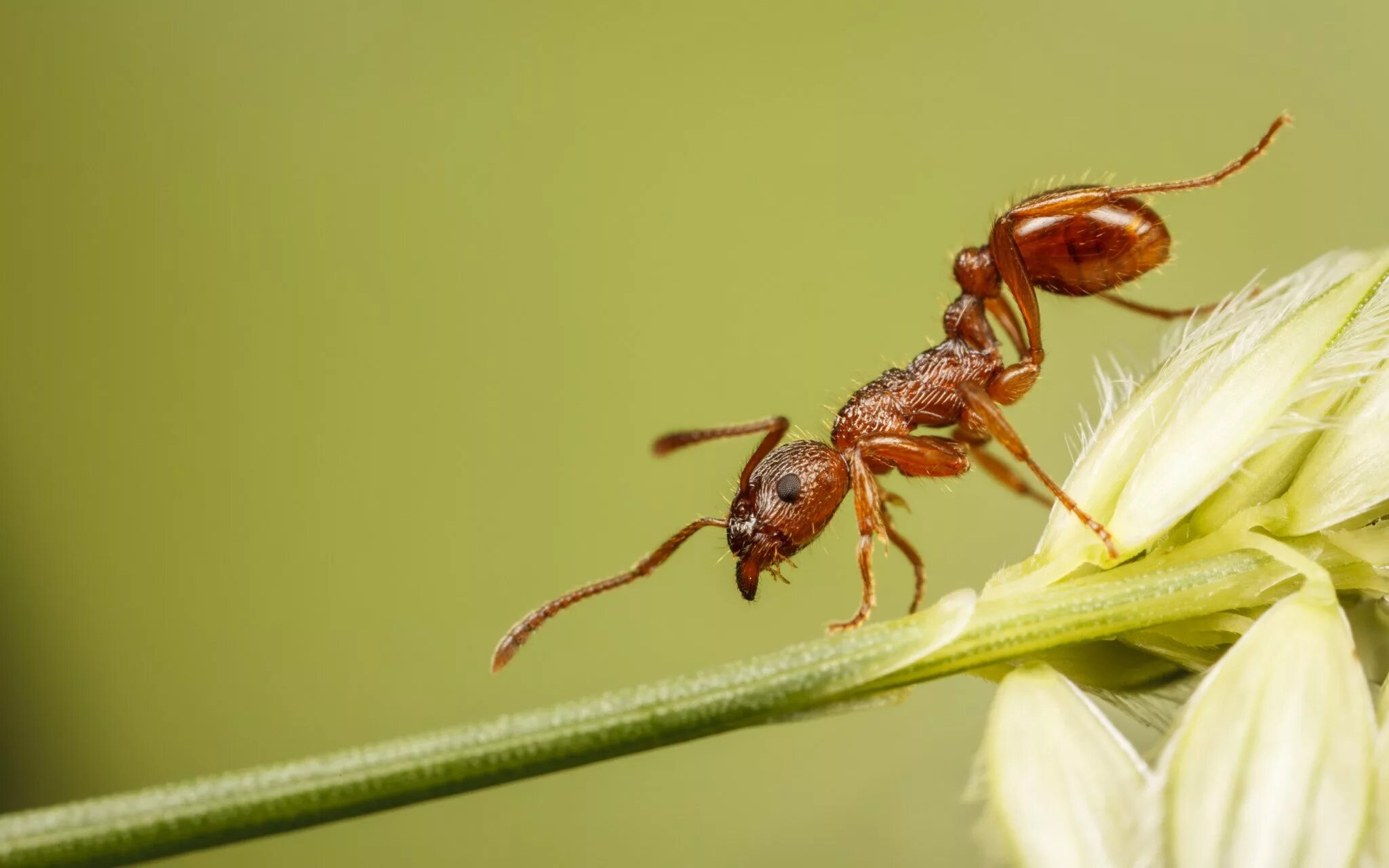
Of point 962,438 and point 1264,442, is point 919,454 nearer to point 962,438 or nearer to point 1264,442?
point 962,438

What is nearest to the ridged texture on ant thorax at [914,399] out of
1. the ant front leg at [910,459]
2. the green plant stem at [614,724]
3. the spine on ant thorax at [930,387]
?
the spine on ant thorax at [930,387]

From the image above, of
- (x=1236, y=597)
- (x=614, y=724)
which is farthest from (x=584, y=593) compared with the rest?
(x=1236, y=597)

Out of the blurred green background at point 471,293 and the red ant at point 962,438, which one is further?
the blurred green background at point 471,293

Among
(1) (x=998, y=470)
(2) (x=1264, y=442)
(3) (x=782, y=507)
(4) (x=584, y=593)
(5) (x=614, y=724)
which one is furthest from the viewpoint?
(1) (x=998, y=470)

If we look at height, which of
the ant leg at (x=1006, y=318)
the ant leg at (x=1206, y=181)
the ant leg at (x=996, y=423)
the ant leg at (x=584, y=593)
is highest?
the ant leg at (x=1206, y=181)

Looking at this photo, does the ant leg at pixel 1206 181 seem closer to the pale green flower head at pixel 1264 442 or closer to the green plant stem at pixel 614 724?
the pale green flower head at pixel 1264 442

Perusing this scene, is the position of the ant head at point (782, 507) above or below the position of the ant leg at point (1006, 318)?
below
